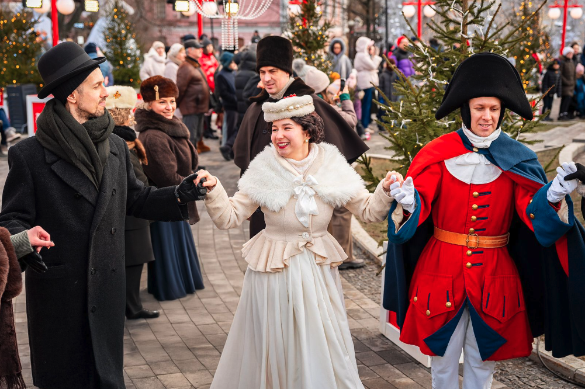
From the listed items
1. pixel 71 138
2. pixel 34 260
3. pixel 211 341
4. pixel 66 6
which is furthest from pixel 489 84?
pixel 66 6

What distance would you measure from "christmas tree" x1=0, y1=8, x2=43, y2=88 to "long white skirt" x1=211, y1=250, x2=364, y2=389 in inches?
577

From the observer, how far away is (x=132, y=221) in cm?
633

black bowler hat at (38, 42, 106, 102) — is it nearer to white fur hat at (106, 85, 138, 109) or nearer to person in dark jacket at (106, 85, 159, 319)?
person in dark jacket at (106, 85, 159, 319)

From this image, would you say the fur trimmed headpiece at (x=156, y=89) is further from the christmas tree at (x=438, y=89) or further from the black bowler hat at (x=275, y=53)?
the christmas tree at (x=438, y=89)

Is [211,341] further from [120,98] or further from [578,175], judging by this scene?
[578,175]

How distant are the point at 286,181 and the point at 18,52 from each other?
16285 mm

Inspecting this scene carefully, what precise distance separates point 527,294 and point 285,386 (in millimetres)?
1480

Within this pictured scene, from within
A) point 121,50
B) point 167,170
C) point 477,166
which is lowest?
point 167,170

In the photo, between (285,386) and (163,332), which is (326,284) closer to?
(285,386)

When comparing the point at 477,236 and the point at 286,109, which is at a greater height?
the point at 286,109

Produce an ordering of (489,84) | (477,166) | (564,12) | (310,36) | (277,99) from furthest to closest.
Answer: (564,12) < (310,36) < (277,99) < (477,166) < (489,84)

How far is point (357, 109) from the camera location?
55.4ft

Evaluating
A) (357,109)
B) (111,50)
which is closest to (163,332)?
(357,109)

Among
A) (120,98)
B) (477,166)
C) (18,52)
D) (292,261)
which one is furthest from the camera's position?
(18,52)
